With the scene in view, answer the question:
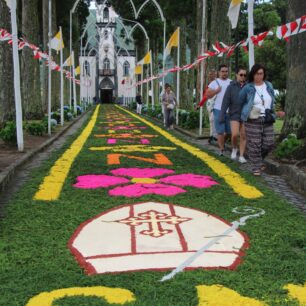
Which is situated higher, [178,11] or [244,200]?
[178,11]

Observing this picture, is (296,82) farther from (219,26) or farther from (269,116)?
(219,26)

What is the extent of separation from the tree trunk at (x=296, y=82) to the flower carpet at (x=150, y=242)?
2.48 metres

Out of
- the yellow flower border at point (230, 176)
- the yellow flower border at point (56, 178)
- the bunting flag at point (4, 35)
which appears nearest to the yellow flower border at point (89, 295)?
the yellow flower border at point (56, 178)

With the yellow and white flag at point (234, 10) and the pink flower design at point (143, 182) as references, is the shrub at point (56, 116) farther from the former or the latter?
the pink flower design at point (143, 182)

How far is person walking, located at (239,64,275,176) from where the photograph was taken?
820cm

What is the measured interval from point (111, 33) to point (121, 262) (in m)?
90.9

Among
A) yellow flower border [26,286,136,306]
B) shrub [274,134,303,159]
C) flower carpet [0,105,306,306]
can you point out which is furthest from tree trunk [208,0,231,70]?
yellow flower border [26,286,136,306]

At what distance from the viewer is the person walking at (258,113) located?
8195mm

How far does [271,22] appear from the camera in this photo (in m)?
35.0

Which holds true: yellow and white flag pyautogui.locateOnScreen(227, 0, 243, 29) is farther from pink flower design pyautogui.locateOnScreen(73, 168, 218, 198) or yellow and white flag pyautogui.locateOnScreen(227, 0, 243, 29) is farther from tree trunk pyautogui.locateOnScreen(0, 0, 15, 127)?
tree trunk pyautogui.locateOnScreen(0, 0, 15, 127)

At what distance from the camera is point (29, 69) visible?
71.5 feet

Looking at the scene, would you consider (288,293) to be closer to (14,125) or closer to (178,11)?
(14,125)

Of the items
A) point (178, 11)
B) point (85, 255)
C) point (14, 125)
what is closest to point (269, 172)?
point (85, 255)

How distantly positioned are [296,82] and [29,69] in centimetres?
1422
